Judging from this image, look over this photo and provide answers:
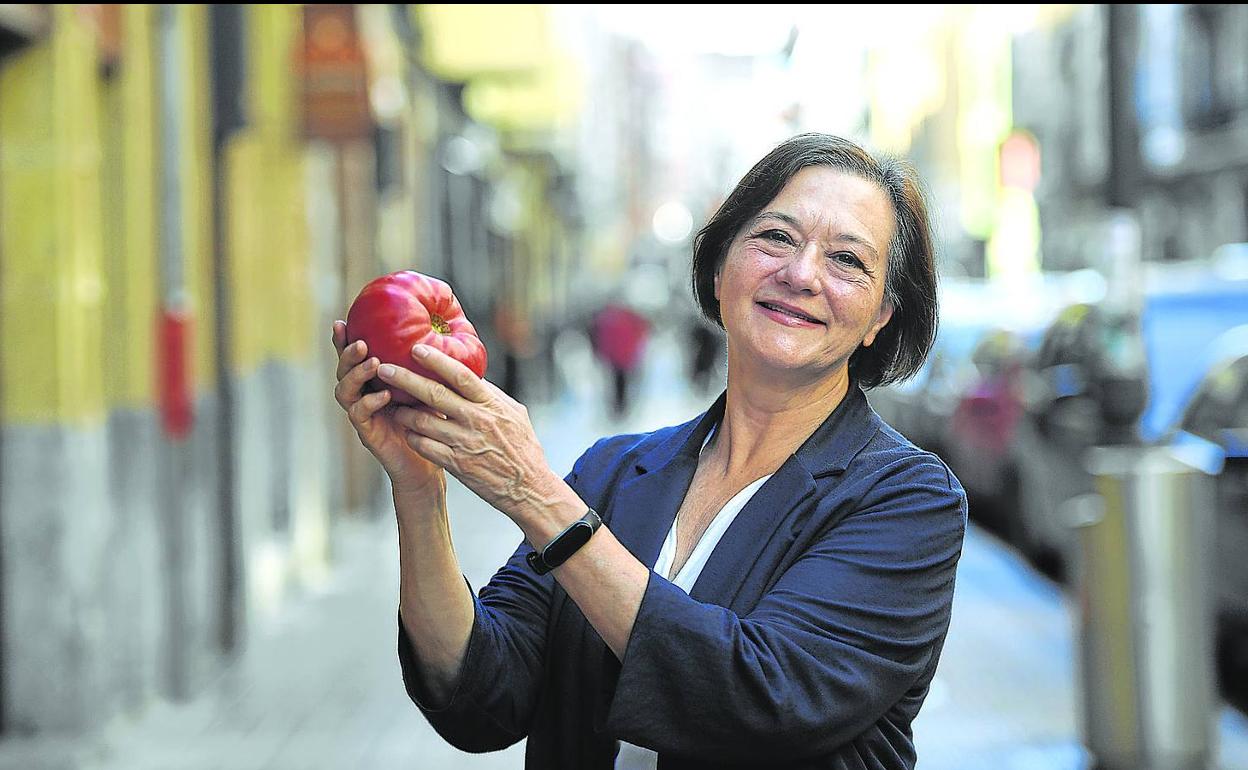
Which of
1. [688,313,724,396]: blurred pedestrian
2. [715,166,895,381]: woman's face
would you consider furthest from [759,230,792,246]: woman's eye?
[688,313,724,396]: blurred pedestrian

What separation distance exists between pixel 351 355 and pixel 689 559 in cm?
63

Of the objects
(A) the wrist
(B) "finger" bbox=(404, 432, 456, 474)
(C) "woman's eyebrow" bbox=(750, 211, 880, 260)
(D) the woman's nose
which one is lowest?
(A) the wrist

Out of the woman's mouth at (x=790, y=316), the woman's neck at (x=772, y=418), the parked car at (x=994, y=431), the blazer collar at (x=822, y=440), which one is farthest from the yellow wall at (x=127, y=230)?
the parked car at (x=994, y=431)

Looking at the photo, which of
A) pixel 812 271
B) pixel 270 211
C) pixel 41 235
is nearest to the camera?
pixel 812 271

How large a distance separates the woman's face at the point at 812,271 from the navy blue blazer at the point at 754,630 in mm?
138

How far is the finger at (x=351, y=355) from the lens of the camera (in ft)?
8.02

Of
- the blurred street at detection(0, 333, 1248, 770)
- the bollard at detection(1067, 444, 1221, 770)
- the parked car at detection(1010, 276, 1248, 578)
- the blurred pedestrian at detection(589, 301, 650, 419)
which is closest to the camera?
the bollard at detection(1067, 444, 1221, 770)

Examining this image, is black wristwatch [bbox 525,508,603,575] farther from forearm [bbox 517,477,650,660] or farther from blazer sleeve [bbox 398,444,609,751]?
blazer sleeve [bbox 398,444,609,751]

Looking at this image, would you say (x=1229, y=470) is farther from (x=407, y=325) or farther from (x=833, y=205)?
(x=407, y=325)

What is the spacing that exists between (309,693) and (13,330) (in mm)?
2394

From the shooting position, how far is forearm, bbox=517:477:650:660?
2.45 metres

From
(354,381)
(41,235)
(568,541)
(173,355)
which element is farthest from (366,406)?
(173,355)

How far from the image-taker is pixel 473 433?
2404 mm

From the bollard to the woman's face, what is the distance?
4589 mm
